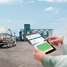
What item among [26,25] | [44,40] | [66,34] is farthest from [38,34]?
[26,25]

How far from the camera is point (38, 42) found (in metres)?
3.20

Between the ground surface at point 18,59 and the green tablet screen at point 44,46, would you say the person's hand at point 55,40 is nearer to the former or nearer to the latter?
the green tablet screen at point 44,46

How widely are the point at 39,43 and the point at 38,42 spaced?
0.02m

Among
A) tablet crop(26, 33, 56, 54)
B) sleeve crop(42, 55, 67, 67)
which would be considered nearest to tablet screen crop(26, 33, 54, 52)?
tablet crop(26, 33, 56, 54)

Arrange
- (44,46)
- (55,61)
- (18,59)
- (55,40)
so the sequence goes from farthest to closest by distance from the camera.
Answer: (18,59) → (55,40) → (44,46) → (55,61)

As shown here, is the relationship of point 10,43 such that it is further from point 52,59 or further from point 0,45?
point 52,59

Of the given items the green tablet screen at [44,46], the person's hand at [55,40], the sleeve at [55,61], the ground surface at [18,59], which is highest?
the person's hand at [55,40]

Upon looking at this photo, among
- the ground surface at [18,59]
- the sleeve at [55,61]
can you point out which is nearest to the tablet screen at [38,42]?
the sleeve at [55,61]

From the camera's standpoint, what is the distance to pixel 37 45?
313 cm

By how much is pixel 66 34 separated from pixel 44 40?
1.52ft

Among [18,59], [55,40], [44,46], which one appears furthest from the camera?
[18,59]

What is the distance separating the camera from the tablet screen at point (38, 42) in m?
3.12

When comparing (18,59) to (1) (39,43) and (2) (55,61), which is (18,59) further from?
(2) (55,61)

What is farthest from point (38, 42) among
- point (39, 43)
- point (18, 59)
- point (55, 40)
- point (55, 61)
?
point (18, 59)
